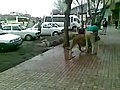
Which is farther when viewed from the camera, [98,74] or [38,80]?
[98,74]

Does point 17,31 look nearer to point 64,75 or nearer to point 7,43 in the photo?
point 7,43

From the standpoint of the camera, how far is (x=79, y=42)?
16391mm

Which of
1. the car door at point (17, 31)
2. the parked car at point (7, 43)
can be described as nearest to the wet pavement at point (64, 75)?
the parked car at point (7, 43)

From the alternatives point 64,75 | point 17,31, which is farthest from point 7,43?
point 17,31

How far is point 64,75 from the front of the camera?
9766 mm

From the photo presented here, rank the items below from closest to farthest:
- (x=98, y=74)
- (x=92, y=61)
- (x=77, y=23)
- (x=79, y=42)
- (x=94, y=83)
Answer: (x=94, y=83), (x=98, y=74), (x=92, y=61), (x=79, y=42), (x=77, y=23)

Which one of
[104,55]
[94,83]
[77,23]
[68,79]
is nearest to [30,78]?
[68,79]

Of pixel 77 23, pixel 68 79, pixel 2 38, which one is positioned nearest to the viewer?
pixel 68 79

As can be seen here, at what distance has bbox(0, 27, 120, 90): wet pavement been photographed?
8.27 meters

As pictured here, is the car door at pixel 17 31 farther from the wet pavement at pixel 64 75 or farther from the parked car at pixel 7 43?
the wet pavement at pixel 64 75

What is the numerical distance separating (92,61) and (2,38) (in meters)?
6.65

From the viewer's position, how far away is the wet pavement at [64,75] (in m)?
8.27

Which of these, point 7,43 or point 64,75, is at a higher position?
point 7,43

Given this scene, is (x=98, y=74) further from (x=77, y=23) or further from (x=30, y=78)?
(x=77, y=23)
